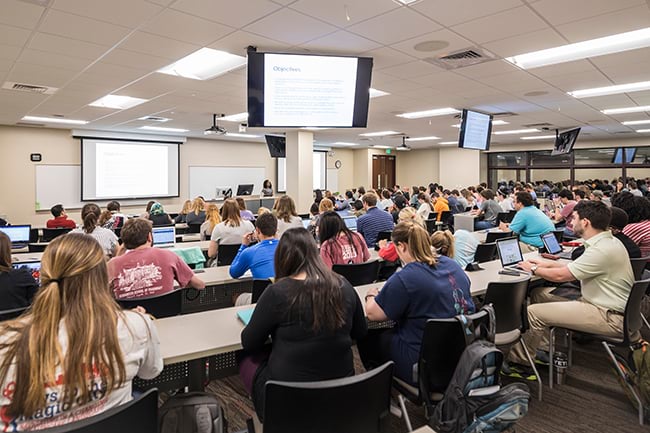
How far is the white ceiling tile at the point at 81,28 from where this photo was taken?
323 centimetres

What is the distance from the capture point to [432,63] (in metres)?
4.52

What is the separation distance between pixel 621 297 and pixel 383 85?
384 cm

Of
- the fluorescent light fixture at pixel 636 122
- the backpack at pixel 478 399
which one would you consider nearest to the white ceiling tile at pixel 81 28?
the backpack at pixel 478 399

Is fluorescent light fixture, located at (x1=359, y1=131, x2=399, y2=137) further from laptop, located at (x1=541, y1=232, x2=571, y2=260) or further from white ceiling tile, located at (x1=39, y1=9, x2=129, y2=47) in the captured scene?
white ceiling tile, located at (x1=39, y1=9, x2=129, y2=47)

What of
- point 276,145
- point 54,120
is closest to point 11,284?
point 54,120

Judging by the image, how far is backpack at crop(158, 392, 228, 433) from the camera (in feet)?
4.94

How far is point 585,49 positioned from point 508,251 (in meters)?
2.41

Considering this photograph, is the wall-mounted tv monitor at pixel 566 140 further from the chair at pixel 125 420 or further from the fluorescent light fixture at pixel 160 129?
the chair at pixel 125 420

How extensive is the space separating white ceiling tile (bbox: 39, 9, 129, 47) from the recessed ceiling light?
19.9ft

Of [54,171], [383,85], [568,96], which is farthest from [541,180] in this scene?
[54,171]

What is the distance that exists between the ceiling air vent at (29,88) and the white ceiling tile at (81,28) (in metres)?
2.40

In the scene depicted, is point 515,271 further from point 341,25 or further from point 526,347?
point 341,25

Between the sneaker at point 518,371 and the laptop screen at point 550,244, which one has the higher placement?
the laptop screen at point 550,244

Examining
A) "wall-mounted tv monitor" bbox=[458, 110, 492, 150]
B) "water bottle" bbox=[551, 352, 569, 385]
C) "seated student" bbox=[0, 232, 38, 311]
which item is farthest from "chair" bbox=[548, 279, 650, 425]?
"wall-mounted tv monitor" bbox=[458, 110, 492, 150]
